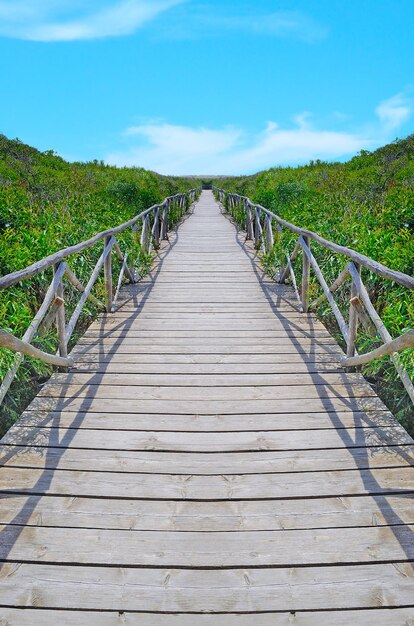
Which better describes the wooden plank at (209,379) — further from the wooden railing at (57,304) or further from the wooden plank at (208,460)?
the wooden plank at (208,460)

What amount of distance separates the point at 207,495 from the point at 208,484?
96mm

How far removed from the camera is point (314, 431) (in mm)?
3314

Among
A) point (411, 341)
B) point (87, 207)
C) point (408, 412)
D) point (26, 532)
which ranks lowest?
point (408, 412)

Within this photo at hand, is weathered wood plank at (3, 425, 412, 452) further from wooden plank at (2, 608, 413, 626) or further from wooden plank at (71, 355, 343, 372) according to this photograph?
wooden plank at (2, 608, 413, 626)

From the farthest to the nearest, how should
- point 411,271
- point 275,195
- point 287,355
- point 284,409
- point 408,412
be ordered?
point 275,195 < point 411,271 < point 287,355 < point 408,412 < point 284,409

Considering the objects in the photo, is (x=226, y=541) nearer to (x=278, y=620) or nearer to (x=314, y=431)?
(x=278, y=620)

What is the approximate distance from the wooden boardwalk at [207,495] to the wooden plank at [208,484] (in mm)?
10

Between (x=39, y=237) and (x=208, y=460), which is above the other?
(x=39, y=237)

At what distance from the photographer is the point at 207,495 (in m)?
2.66

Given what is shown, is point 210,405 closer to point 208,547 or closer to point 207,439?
point 207,439

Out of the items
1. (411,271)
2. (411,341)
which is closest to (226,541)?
(411,341)

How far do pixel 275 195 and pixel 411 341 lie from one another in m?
12.5

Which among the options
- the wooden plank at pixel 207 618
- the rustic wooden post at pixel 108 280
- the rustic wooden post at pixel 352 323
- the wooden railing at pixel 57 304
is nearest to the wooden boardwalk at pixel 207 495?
the wooden plank at pixel 207 618

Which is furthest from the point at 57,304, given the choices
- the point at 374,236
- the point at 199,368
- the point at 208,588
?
the point at 374,236
